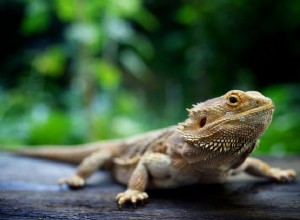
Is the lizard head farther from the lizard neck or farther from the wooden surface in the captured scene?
the wooden surface

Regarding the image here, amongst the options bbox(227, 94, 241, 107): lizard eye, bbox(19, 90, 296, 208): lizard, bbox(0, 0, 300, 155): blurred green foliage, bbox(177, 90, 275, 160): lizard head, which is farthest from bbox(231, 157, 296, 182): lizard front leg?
bbox(0, 0, 300, 155): blurred green foliage

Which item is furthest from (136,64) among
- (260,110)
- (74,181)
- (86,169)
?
(260,110)

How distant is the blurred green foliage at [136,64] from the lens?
546 cm

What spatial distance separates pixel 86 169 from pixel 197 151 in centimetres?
114

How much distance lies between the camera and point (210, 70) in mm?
7680

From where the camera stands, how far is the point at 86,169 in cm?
314

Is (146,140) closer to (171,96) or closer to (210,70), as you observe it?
(210,70)

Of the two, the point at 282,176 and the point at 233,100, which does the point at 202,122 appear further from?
the point at 282,176

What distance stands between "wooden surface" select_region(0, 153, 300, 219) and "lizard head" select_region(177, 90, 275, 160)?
372mm

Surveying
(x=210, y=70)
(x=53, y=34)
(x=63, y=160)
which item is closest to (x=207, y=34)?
(x=210, y=70)

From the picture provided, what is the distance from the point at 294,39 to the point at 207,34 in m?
1.64

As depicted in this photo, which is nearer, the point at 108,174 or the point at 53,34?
the point at 108,174

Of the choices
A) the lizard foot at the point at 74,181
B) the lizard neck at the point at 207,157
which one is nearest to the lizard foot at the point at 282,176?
the lizard neck at the point at 207,157

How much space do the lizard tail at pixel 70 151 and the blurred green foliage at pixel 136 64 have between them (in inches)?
32.9
